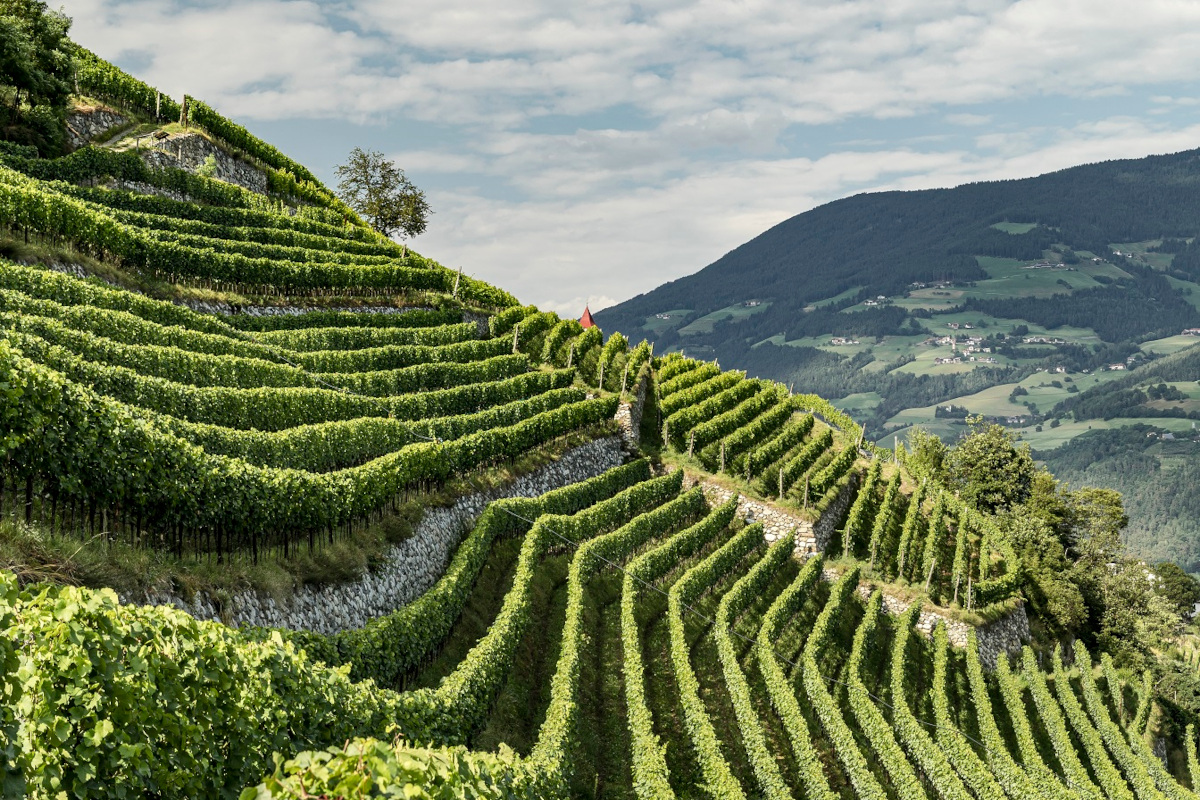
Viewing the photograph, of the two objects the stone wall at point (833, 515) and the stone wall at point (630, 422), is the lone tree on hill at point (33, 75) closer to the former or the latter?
the stone wall at point (630, 422)

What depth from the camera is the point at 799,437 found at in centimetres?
6912

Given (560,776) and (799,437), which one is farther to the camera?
(799,437)

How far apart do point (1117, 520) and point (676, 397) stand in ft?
172

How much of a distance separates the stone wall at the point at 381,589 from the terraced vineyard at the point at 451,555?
2.55 ft

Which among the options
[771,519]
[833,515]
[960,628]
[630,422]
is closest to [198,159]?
[630,422]

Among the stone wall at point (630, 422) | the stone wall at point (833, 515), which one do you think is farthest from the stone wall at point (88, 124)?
the stone wall at point (833, 515)

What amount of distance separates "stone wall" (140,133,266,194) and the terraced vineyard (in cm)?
209

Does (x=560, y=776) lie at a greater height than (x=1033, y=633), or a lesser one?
greater

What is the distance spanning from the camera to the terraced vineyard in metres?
13.0

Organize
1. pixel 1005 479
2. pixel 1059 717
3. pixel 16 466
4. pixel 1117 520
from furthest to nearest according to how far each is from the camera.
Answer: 1. pixel 1117 520
2. pixel 1005 479
3. pixel 1059 717
4. pixel 16 466

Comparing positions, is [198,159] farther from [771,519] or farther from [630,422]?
[771,519]

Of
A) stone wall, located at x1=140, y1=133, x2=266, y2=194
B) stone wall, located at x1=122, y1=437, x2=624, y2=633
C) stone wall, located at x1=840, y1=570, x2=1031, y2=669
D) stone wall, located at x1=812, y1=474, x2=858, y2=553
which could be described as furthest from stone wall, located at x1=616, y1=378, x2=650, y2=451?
stone wall, located at x1=140, y1=133, x2=266, y2=194

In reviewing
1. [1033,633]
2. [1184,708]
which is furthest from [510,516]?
[1184,708]

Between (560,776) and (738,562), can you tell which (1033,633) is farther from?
(560,776)
